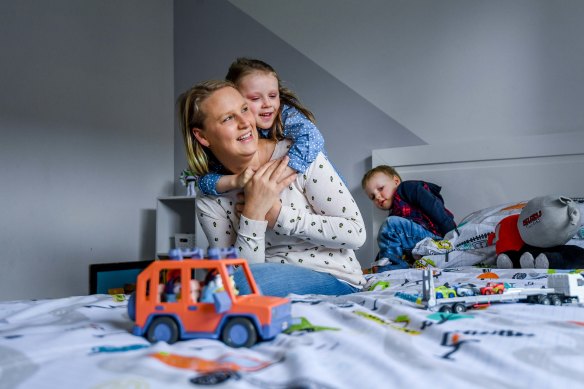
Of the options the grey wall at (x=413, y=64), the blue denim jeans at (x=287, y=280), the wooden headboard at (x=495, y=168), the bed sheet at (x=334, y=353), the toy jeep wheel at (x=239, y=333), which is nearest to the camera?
the bed sheet at (x=334, y=353)

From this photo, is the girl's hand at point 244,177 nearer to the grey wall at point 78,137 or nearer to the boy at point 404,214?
the boy at point 404,214

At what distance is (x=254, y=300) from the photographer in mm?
706

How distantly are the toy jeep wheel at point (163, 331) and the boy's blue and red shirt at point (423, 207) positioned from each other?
1713mm

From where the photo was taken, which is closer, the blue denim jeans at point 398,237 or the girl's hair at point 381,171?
the blue denim jeans at point 398,237

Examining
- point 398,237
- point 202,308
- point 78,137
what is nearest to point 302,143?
point 202,308

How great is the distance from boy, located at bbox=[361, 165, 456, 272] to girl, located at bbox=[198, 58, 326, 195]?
2.63 feet

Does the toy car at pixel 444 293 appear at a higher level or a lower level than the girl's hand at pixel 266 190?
lower

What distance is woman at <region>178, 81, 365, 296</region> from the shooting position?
131cm

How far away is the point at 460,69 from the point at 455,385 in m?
2.41

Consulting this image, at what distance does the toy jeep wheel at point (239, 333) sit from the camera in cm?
66

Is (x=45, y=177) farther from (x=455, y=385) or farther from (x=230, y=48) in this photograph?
(x=455, y=385)

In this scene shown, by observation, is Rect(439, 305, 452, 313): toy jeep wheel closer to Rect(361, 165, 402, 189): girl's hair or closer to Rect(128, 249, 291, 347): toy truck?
Rect(128, 249, 291, 347): toy truck

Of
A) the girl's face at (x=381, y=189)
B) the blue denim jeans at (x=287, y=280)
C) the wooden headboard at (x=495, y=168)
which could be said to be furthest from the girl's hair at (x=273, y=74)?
the wooden headboard at (x=495, y=168)

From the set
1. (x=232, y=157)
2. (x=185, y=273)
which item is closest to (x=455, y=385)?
(x=185, y=273)
